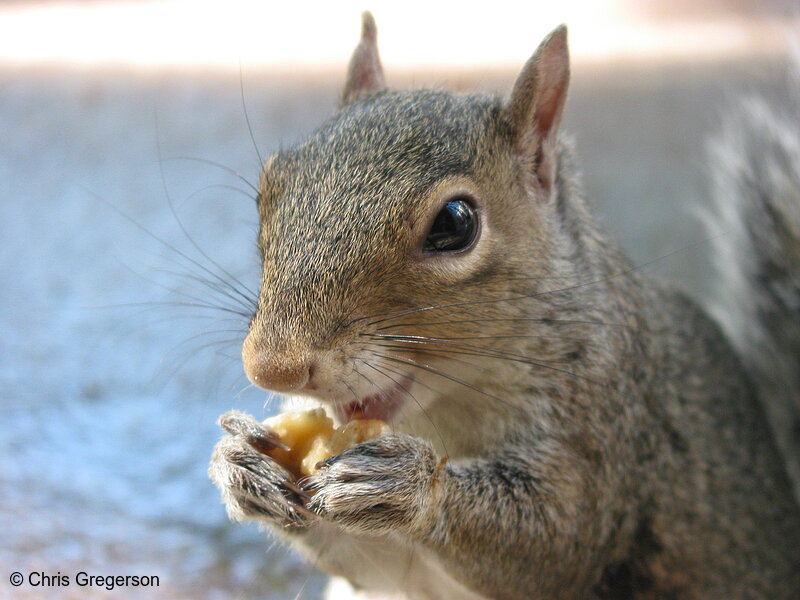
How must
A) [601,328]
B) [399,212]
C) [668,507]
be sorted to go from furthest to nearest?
[668,507] → [601,328] → [399,212]

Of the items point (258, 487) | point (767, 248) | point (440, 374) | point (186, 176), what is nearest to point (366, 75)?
point (440, 374)

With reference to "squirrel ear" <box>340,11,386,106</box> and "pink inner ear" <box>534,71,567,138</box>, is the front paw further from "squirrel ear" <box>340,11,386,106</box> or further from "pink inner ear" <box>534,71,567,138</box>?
"squirrel ear" <box>340,11,386,106</box>

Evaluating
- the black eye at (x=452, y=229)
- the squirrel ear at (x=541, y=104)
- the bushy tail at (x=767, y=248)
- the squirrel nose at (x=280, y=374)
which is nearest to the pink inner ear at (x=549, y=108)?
the squirrel ear at (x=541, y=104)

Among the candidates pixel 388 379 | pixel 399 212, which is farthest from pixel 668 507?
pixel 399 212

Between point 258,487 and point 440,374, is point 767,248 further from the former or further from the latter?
point 258,487

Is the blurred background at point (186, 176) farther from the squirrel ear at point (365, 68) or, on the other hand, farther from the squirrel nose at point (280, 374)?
the squirrel nose at point (280, 374)

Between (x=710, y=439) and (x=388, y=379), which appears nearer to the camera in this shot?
(x=388, y=379)

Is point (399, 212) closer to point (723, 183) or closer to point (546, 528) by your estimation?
point (546, 528)
